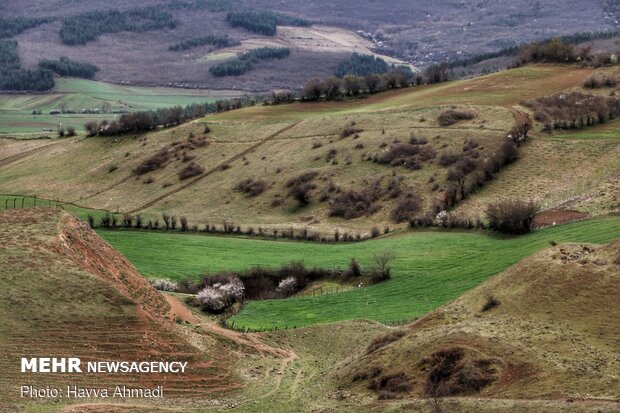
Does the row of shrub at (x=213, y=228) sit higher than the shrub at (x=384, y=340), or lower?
lower

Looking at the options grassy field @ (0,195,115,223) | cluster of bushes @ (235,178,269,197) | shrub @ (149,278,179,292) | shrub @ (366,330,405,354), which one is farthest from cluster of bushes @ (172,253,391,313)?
grassy field @ (0,195,115,223)

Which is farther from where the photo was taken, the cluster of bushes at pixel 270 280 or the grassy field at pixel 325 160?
the grassy field at pixel 325 160

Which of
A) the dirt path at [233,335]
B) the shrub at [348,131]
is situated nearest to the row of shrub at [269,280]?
the dirt path at [233,335]

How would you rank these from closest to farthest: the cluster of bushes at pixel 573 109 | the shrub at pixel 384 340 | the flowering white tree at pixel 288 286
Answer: the shrub at pixel 384 340 < the flowering white tree at pixel 288 286 < the cluster of bushes at pixel 573 109

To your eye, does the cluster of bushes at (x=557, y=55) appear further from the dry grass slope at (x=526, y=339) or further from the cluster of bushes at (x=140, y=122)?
the dry grass slope at (x=526, y=339)

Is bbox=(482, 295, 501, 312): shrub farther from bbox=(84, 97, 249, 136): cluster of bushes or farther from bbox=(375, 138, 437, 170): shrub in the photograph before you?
bbox=(84, 97, 249, 136): cluster of bushes

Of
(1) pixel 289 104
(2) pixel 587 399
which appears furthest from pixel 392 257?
(1) pixel 289 104

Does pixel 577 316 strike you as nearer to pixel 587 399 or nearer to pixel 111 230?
pixel 587 399
